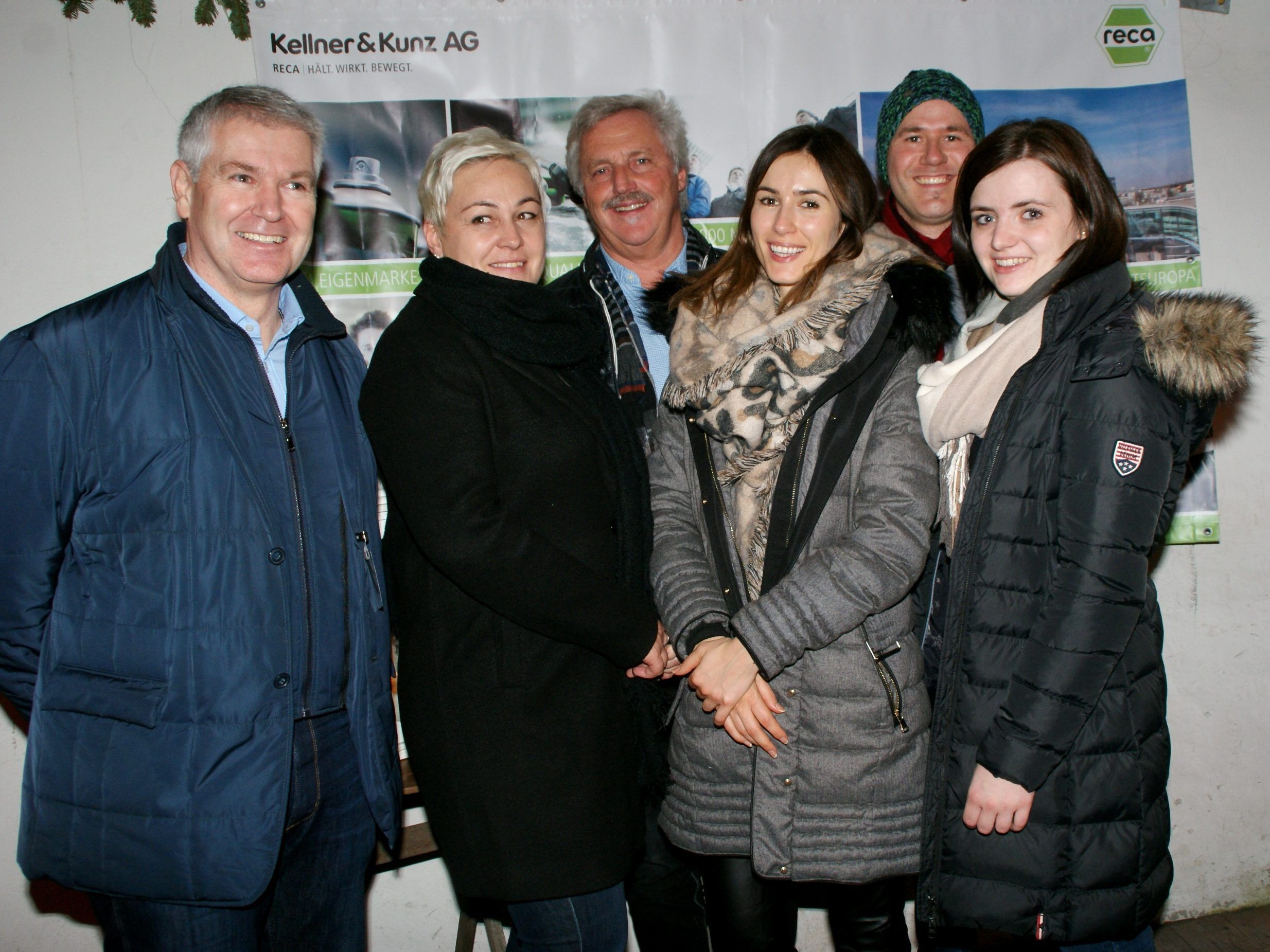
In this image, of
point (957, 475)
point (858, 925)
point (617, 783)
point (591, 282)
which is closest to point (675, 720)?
point (617, 783)

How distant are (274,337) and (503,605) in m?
0.78

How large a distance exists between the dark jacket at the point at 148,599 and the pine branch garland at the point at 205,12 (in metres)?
1.29

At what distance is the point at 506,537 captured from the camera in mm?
1617

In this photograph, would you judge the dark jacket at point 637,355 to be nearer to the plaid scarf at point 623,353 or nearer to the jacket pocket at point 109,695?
the plaid scarf at point 623,353

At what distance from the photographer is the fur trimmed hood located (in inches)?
57.4

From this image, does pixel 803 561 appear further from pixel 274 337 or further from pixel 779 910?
pixel 274 337

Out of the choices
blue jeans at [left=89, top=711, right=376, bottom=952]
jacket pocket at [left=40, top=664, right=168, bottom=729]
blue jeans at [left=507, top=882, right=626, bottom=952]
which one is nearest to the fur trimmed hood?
blue jeans at [left=507, top=882, right=626, bottom=952]

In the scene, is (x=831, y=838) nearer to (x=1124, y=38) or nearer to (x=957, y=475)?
(x=957, y=475)

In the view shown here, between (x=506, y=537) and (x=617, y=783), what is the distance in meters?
0.54

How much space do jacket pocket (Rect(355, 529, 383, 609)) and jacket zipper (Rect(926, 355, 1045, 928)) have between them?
3.78ft

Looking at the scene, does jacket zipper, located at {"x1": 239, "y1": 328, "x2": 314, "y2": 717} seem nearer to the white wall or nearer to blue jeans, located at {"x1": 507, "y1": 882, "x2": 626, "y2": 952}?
blue jeans, located at {"x1": 507, "y1": 882, "x2": 626, "y2": 952}

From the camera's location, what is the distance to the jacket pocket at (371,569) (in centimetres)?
184

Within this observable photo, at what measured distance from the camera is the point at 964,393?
5.58 feet

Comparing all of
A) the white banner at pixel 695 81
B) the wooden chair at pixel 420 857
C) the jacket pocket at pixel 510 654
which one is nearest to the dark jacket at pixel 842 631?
the jacket pocket at pixel 510 654
